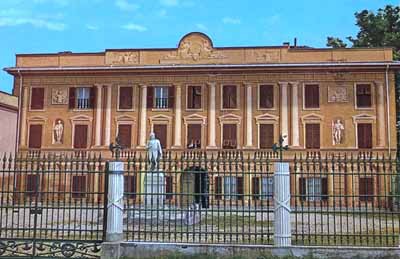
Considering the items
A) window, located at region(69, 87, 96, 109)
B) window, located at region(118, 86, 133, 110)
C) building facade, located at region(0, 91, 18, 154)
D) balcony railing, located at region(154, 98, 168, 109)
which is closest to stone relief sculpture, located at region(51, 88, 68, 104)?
window, located at region(69, 87, 96, 109)

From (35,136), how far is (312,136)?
18.5 meters

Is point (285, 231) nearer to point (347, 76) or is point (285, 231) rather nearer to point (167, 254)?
point (167, 254)

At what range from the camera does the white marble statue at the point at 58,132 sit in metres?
32.6

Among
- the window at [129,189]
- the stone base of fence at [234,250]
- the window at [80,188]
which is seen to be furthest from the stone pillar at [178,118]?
the stone base of fence at [234,250]

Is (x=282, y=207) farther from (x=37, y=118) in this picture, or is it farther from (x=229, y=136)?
(x=37, y=118)

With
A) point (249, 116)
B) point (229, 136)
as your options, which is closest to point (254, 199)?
point (229, 136)

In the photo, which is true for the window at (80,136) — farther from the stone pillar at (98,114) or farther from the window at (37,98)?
the window at (37,98)

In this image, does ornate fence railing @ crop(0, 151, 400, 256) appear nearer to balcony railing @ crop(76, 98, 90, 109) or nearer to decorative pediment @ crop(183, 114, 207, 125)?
decorative pediment @ crop(183, 114, 207, 125)

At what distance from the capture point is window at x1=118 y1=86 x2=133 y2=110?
A: 3244 centimetres

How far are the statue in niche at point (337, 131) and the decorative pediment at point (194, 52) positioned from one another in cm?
883

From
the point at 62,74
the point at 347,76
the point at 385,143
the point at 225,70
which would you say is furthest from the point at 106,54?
the point at 385,143

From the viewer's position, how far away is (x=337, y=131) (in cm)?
3081

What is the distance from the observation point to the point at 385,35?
120ft

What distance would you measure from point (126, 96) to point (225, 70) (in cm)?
692
